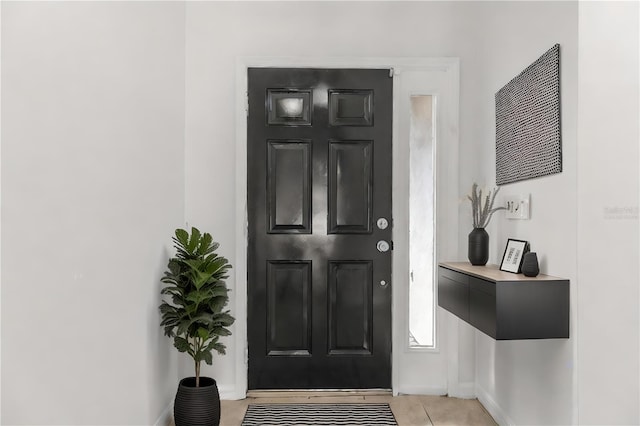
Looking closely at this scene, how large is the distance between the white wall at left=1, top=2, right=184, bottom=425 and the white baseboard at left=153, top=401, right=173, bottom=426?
0.17 ft

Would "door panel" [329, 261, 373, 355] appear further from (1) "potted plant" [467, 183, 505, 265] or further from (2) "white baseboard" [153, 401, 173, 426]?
(2) "white baseboard" [153, 401, 173, 426]

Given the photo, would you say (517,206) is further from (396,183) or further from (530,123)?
(396,183)

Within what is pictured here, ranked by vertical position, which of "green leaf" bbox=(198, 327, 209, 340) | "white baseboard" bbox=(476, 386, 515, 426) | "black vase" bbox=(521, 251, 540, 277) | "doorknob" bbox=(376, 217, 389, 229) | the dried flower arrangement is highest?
the dried flower arrangement

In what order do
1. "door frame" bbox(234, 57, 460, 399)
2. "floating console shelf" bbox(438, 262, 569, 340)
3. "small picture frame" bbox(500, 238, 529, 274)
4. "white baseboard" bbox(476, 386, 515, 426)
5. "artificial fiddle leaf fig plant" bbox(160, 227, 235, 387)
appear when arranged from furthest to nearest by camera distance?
"door frame" bbox(234, 57, 460, 399) < "white baseboard" bbox(476, 386, 515, 426) < "artificial fiddle leaf fig plant" bbox(160, 227, 235, 387) < "small picture frame" bbox(500, 238, 529, 274) < "floating console shelf" bbox(438, 262, 569, 340)

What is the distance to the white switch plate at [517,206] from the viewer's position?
308 centimetres

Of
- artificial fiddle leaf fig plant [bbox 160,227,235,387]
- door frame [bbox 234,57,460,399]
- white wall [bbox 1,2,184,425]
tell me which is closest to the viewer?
white wall [bbox 1,2,184,425]

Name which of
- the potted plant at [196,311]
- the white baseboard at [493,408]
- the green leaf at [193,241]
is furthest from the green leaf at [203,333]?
the white baseboard at [493,408]

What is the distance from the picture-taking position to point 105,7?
2.58m

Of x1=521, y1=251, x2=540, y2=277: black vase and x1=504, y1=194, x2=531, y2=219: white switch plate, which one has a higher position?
x1=504, y1=194, x2=531, y2=219: white switch plate

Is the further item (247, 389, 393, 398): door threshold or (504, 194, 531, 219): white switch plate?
(247, 389, 393, 398): door threshold

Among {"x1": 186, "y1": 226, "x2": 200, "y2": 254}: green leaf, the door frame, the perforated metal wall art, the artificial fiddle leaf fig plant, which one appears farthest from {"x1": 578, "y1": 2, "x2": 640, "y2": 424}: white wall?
{"x1": 186, "y1": 226, "x2": 200, "y2": 254}: green leaf

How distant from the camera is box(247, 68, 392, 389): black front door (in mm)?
4020

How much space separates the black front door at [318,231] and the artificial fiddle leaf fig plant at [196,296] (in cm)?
68

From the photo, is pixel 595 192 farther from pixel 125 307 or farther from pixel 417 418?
pixel 125 307
